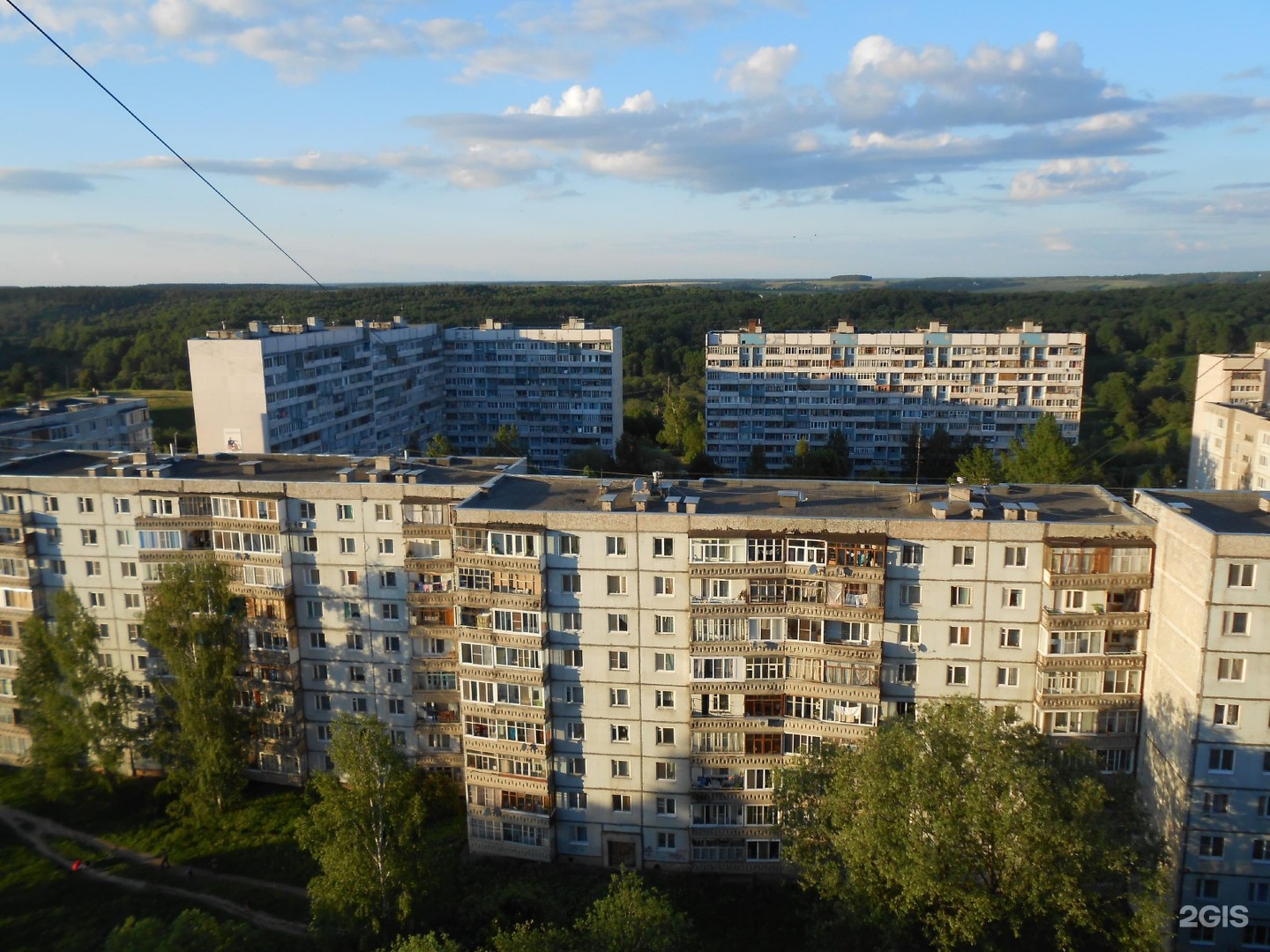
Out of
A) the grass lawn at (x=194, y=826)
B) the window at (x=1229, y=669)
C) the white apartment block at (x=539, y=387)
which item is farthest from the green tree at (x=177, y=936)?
the white apartment block at (x=539, y=387)

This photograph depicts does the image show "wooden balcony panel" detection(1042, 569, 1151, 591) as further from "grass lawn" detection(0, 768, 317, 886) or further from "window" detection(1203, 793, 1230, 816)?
"grass lawn" detection(0, 768, 317, 886)

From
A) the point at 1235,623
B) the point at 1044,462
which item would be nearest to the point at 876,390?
the point at 1044,462

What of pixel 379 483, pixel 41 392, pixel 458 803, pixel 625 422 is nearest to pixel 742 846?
pixel 458 803

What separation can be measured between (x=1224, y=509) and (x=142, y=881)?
3759 centimetres

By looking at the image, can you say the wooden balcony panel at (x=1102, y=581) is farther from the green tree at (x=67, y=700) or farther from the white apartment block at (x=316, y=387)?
the white apartment block at (x=316, y=387)

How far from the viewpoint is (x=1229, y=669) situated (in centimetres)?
2303

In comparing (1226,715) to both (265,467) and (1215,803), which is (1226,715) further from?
(265,467)

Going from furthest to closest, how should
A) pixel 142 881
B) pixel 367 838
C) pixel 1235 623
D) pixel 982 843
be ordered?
pixel 142 881, pixel 367 838, pixel 1235 623, pixel 982 843

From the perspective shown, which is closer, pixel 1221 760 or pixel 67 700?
pixel 1221 760

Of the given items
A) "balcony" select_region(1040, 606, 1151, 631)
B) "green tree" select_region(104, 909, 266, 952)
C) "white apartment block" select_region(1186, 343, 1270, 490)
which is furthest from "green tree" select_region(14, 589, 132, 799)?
"white apartment block" select_region(1186, 343, 1270, 490)

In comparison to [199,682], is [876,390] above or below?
above

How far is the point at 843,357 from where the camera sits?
3492 inches

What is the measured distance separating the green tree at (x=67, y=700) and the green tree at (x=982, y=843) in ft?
85.1

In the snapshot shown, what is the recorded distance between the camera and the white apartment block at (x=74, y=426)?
50369 mm
